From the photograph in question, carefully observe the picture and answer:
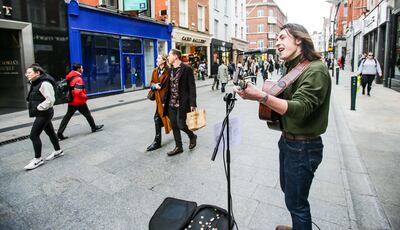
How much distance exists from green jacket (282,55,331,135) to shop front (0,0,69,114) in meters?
11.5

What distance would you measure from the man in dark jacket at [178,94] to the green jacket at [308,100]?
3106 mm

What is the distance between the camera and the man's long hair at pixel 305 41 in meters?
2.02

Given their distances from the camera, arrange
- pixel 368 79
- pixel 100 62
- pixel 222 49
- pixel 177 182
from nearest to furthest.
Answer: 1. pixel 177 182
2. pixel 368 79
3. pixel 100 62
4. pixel 222 49

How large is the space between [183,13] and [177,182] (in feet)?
68.5

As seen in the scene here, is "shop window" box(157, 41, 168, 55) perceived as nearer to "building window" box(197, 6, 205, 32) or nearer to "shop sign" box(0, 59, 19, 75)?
"building window" box(197, 6, 205, 32)

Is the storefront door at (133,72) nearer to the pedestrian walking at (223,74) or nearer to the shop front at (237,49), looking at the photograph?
the pedestrian walking at (223,74)

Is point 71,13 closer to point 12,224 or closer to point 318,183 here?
point 12,224

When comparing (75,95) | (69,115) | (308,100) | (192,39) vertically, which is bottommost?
(69,115)

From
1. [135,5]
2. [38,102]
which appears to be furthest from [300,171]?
[135,5]

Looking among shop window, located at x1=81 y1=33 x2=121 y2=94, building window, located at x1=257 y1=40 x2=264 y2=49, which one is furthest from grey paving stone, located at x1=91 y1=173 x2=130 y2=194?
building window, located at x1=257 y1=40 x2=264 y2=49

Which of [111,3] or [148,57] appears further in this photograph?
[148,57]

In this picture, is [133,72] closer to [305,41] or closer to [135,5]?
[135,5]

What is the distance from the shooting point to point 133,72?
17344mm

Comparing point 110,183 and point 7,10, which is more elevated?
point 7,10
